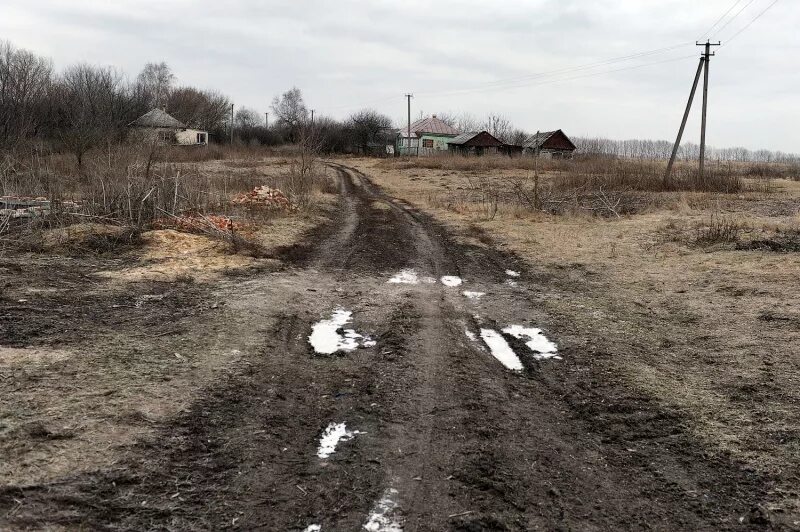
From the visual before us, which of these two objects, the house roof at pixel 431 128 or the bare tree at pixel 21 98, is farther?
the house roof at pixel 431 128

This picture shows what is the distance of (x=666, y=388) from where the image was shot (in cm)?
472

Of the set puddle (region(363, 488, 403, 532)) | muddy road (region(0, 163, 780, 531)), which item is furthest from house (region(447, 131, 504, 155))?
puddle (region(363, 488, 403, 532))

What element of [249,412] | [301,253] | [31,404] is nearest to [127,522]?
[249,412]

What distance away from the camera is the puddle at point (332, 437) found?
138 inches

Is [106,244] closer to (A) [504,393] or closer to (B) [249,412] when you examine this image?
(B) [249,412]

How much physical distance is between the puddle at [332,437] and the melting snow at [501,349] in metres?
1.96

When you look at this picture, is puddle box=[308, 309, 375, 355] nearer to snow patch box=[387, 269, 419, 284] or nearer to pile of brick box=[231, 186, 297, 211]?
snow patch box=[387, 269, 419, 284]

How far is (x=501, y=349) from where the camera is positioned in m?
5.74

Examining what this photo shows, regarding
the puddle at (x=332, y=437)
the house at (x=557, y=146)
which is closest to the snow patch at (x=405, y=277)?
the puddle at (x=332, y=437)

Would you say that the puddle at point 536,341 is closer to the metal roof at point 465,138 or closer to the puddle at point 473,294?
the puddle at point 473,294

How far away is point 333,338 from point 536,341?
7.04ft

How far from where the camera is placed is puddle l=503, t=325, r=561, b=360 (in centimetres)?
564

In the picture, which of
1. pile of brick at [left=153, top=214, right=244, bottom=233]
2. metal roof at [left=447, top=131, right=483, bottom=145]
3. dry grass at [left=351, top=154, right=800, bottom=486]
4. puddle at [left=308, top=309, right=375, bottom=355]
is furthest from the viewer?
metal roof at [left=447, top=131, right=483, bottom=145]

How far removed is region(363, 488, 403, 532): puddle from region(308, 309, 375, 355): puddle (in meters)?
2.47
